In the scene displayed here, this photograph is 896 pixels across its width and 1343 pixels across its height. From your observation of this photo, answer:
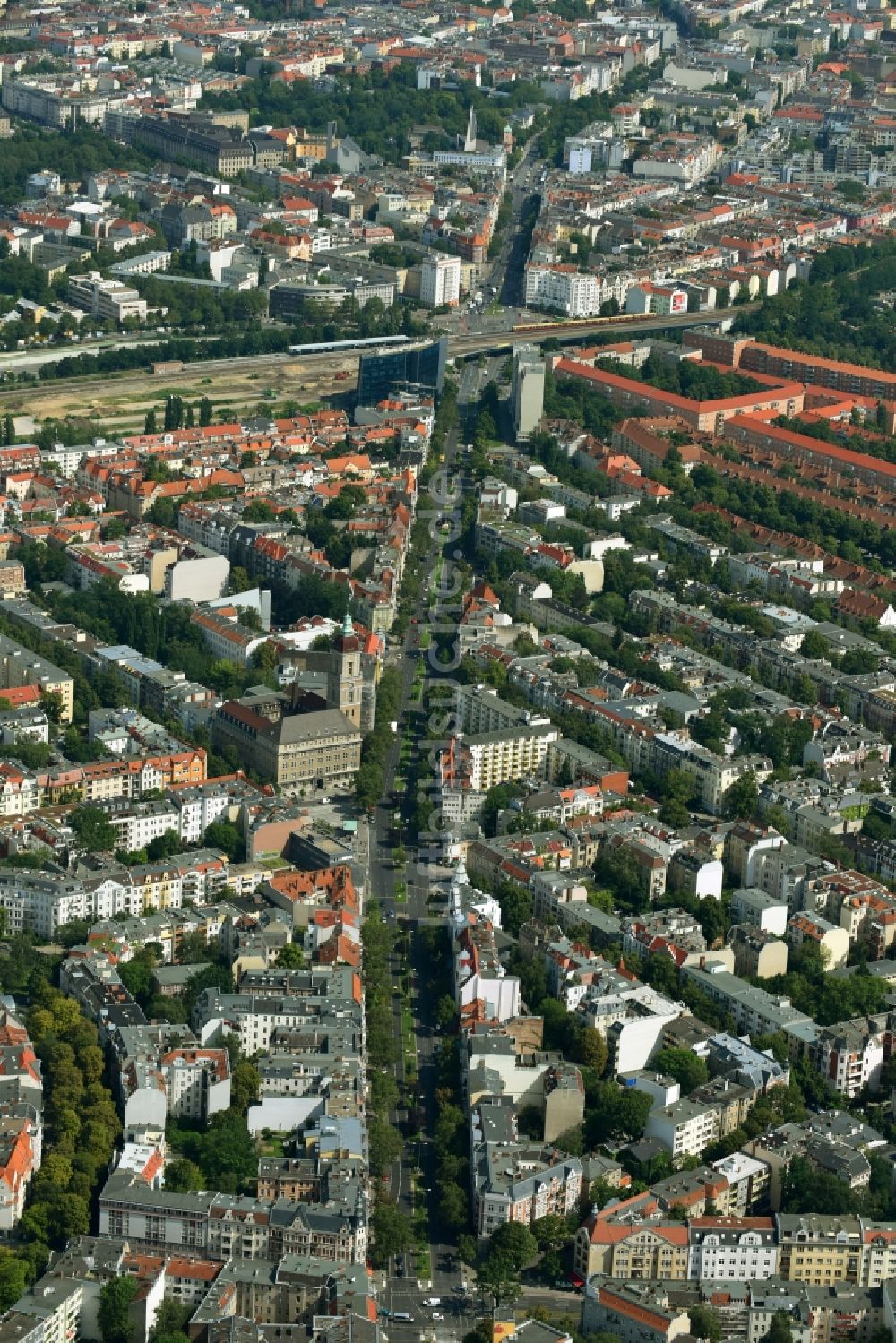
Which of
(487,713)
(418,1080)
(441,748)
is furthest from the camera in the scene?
(487,713)

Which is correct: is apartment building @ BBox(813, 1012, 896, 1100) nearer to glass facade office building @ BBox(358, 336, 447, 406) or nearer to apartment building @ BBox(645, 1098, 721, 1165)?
apartment building @ BBox(645, 1098, 721, 1165)

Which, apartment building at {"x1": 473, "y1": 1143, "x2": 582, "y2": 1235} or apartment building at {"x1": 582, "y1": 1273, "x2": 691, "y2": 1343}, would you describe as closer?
apartment building at {"x1": 582, "y1": 1273, "x2": 691, "y2": 1343}

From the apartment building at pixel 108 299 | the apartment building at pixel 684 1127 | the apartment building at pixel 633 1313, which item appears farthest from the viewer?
the apartment building at pixel 108 299

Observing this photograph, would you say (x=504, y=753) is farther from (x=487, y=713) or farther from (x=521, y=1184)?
(x=521, y=1184)

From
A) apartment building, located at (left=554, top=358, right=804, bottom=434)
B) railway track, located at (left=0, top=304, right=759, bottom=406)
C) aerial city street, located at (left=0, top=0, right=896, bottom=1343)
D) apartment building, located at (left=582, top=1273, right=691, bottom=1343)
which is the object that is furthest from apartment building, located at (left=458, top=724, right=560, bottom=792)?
railway track, located at (left=0, top=304, right=759, bottom=406)

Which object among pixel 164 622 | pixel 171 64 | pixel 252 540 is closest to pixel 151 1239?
pixel 164 622

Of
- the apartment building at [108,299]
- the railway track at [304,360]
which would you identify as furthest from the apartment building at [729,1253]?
the apartment building at [108,299]

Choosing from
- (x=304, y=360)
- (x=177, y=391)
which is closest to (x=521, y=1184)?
(x=177, y=391)

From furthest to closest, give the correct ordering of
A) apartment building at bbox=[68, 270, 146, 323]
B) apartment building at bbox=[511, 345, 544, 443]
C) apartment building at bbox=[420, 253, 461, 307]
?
apartment building at bbox=[420, 253, 461, 307] → apartment building at bbox=[68, 270, 146, 323] → apartment building at bbox=[511, 345, 544, 443]

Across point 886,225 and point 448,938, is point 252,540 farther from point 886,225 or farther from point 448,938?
point 886,225

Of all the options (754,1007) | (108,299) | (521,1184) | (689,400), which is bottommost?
(108,299)

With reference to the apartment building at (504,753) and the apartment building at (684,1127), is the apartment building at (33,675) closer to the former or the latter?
the apartment building at (504,753)
